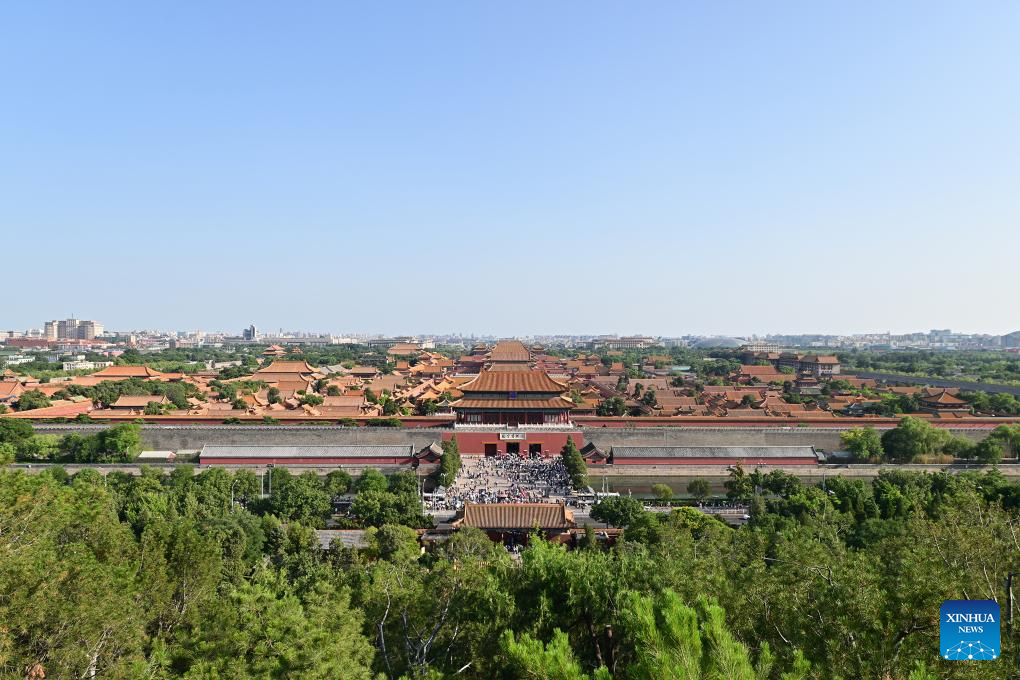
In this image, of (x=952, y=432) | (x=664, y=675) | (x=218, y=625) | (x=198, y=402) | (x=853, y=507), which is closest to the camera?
(x=664, y=675)

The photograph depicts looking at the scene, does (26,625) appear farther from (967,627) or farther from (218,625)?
(967,627)

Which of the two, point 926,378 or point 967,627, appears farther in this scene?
point 926,378

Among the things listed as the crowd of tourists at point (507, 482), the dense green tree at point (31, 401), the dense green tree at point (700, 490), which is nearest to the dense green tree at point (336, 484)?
the crowd of tourists at point (507, 482)

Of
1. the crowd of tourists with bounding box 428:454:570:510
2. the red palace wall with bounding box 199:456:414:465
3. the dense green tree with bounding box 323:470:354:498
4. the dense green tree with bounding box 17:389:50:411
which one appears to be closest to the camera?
the dense green tree with bounding box 323:470:354:498

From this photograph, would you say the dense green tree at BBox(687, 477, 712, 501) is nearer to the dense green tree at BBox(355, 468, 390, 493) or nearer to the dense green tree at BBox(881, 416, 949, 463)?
the dense green tree at BBox(355, 468, 390, 493)

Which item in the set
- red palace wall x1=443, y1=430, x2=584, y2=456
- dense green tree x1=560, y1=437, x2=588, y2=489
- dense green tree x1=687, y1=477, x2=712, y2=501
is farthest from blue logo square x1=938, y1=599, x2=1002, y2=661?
red palace wall x1=443, y1=430, x2=584, y2=456

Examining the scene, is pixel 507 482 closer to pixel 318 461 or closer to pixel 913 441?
pixel 318 461

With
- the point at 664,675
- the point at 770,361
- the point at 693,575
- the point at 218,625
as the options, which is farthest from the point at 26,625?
the point at 770,361
